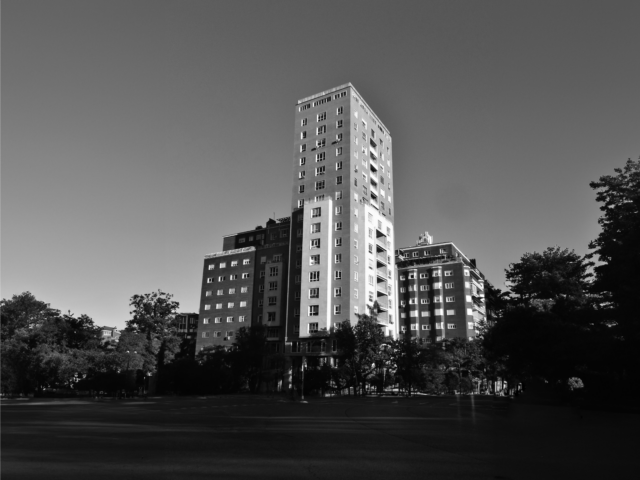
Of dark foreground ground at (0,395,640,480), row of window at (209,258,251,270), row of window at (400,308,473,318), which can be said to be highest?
row of window at (209,258,251,270)

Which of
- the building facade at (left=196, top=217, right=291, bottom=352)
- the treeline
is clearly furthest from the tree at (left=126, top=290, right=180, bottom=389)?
the building facade at (left=196, top=217, right=291, bottom=352)

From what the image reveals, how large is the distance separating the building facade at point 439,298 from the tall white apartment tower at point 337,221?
21.6 metres

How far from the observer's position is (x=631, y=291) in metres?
28.1

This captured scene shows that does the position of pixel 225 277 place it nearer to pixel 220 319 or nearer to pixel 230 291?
pixel 230 291

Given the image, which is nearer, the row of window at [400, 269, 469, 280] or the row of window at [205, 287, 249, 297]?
the row of window at [205, 287, 249, 297]

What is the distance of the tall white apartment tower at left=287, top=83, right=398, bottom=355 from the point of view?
80812mm

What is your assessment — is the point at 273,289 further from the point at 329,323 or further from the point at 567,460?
the point at 567,460

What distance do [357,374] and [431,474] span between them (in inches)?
2444

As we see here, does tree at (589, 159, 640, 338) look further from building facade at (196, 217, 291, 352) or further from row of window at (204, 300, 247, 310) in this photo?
row of window at (204, 300, 247, 310)

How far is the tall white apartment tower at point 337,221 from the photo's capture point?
265 ft

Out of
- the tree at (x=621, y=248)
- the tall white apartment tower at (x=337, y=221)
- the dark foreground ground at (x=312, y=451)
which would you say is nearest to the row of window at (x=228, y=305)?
the tall white apartment tower at (x=337, y=221)

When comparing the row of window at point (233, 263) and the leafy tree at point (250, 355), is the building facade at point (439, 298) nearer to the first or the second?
the row of window at point (233, 263)

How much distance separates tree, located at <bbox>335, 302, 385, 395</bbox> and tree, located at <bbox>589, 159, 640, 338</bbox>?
3579 centimetres

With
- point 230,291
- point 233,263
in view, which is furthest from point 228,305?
point 233,263
